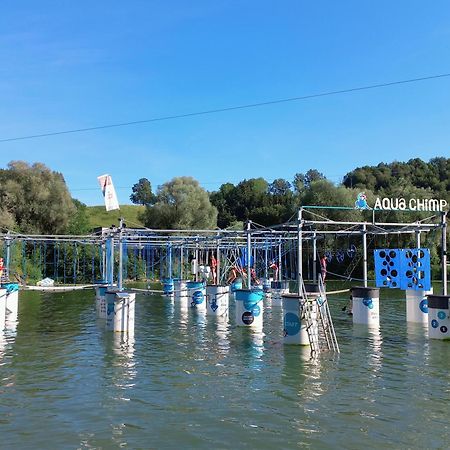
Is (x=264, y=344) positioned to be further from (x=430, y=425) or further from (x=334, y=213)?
(x=334, y=213)

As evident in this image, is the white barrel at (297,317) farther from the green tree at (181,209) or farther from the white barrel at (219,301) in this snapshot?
the green tree at (181,209)

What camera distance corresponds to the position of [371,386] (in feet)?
36.1

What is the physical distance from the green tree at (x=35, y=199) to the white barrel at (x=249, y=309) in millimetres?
34543

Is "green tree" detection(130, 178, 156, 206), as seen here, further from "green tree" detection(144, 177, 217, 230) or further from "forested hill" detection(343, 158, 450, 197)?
"green tree" detection(144, 177, 217, 230)

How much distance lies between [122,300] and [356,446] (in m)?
11.1

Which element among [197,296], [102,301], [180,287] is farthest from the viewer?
[180,287]

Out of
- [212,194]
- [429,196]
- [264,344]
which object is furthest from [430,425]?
[212,194]

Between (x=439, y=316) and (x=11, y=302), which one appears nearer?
(x=439, y=316)

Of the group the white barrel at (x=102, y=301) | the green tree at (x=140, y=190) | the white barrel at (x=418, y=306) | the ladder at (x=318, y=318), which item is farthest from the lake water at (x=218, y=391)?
the green tree at (x=140, y=190)

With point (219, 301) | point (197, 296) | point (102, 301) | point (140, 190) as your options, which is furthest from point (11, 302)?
point (140, 190)

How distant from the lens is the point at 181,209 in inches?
2362

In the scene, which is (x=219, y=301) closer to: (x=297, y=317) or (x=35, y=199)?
(x=297, y=317)

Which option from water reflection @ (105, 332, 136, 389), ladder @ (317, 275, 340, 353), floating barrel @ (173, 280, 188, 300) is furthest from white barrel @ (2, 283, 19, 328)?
ladder @ (317, 275, 340, 353)

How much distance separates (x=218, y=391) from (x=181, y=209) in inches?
1964
